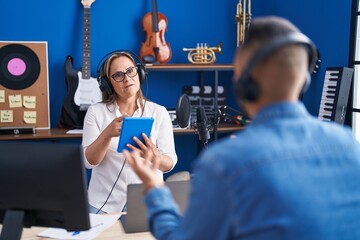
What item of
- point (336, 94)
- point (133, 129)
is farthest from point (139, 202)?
point (336, 94)

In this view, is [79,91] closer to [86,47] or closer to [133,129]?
[86,47]

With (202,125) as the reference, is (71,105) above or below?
below

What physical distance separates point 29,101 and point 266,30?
308 centimetres

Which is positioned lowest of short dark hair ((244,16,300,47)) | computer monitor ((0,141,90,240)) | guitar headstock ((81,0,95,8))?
computer monitor ((0,141,90,240))

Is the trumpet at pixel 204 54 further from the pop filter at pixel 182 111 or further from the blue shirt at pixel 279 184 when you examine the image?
the blue shirt at pixel 279 184

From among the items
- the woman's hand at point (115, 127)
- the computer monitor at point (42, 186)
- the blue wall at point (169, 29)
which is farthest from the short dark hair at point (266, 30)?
the blue wall at point (169, 29)

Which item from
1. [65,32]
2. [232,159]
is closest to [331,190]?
[232,159]

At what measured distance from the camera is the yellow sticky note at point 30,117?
3.64 metres

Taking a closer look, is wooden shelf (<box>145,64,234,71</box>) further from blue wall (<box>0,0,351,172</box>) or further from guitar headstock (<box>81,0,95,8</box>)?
guitar headstock (<box>81,0,95,8</box>)

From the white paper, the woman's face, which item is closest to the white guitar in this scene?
the woman's face

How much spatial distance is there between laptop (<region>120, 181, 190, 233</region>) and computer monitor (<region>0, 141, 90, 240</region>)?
29 centimetres

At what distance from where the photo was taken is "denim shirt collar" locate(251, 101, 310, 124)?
0.87 m

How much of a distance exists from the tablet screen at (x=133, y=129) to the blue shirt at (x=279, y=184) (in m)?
1.01

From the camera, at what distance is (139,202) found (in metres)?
1.70
